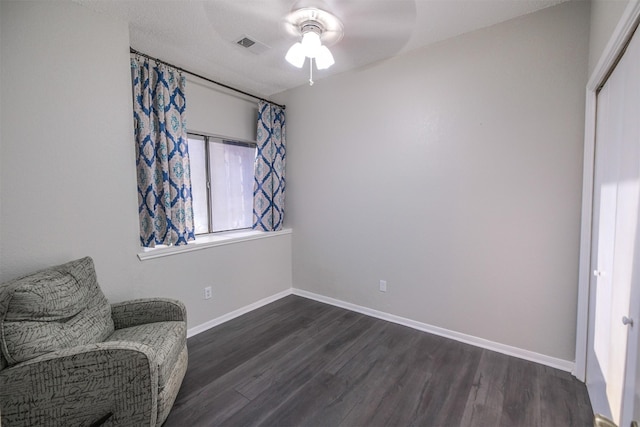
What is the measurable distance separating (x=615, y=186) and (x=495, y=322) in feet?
4.70

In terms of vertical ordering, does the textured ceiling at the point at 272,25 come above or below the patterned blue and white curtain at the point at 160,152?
above

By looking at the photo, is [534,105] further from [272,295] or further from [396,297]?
[272,295]

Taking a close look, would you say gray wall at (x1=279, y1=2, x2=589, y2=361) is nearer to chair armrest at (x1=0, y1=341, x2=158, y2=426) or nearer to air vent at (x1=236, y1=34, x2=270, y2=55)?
air vent at (x1=236, y1=34, x2=270, y2=55)

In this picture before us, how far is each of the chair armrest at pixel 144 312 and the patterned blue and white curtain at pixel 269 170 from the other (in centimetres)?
165

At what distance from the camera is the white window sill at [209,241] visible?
2.43 m

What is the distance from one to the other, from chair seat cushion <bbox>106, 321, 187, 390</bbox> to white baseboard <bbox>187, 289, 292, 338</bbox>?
852 millimetres

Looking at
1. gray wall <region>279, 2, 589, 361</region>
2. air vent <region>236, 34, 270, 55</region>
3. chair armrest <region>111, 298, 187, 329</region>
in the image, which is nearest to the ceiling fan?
air vent <region>236, 34, 270, 55</region>

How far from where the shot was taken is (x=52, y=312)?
151 centimetres

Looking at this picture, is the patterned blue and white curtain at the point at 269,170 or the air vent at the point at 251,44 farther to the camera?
the patterned blue and white curtain at the point at 269,170

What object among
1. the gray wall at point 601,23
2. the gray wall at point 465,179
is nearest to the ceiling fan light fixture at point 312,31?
the gray wall at point 465,179

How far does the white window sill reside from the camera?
243 cm

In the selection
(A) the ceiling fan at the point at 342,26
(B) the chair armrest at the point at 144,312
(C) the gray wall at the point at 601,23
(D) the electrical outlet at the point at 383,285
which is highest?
(A) the ceiling fan at the point at 342,26

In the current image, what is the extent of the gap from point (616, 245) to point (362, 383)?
1716mm

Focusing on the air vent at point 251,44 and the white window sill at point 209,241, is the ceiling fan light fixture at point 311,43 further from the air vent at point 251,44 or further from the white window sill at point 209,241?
the white window sill at point 209,241
